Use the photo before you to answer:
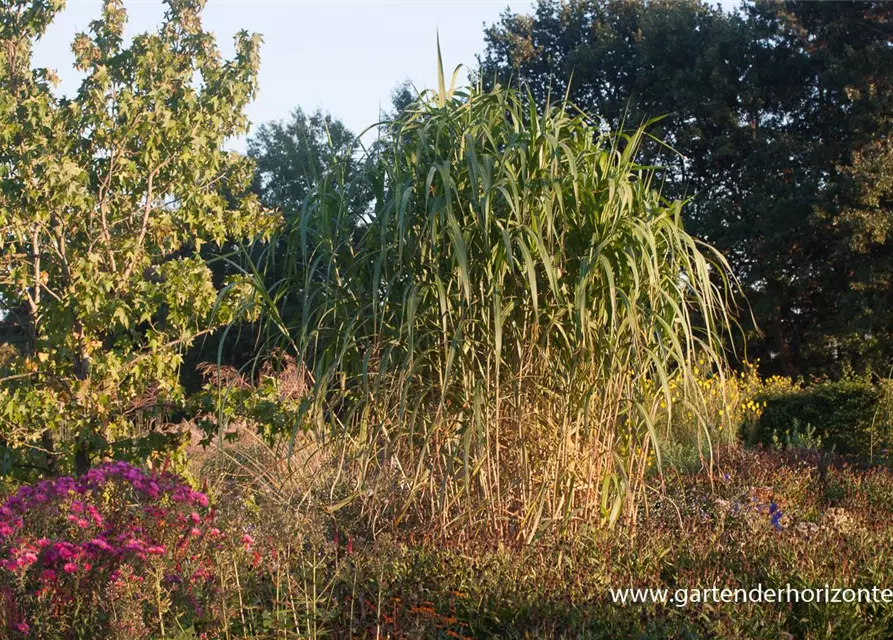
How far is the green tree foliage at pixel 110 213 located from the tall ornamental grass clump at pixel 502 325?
1901 millimetres

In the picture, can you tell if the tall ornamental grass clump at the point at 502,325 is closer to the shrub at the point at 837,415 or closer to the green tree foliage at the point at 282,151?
the shrub at the point at 837,415

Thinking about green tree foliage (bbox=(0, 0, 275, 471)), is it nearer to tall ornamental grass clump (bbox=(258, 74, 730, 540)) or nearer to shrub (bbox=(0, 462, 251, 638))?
shrub (bbox=(0, 462, 251, 638))

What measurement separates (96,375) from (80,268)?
72 cm

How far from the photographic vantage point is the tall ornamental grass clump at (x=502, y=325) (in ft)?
11.3

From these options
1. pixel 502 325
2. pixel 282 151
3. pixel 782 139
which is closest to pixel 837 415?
pixel 502 325

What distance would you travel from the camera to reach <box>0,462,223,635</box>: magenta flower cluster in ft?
10.3

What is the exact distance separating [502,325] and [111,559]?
5.76 ft

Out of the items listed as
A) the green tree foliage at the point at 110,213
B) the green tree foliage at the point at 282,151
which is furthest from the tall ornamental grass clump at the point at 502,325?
the green tree foliage at the point at 282,151

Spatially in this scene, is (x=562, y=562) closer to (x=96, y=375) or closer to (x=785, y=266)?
(x=96, y=375)

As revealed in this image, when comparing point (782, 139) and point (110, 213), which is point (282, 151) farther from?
point (110, 213)

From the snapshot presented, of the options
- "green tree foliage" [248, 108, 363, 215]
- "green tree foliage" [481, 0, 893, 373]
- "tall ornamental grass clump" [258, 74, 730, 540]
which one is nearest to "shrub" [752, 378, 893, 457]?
"tall ornamental grass clump" [258, 74, 730, 540]

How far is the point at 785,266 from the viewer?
18.2m

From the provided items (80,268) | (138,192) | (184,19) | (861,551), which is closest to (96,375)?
(80,268)

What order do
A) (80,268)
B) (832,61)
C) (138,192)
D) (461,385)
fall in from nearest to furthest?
1. (461,385)
2. (80,268)
3. (138,192)
4. (832,61)
